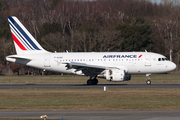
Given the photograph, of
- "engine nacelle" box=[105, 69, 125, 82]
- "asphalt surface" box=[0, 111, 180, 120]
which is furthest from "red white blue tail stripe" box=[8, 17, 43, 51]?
"asphalt surface" box=[0, 111, 180, 120]

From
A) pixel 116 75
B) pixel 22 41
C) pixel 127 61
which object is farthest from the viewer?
pixel 22 41

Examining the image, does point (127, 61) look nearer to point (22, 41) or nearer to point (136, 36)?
point (22, 41)

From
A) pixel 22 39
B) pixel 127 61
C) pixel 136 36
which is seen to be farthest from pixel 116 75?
pixel 136 36

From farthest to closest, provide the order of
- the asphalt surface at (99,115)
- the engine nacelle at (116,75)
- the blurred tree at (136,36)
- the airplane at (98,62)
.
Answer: the blurred tree at (136,36) < the airplane at (98,62) < the engine nacelle at (116,75) < the asphalt surface at (99,115)

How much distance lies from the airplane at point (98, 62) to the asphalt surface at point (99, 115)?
62.9 feet

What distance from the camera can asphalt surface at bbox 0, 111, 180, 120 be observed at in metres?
17.5

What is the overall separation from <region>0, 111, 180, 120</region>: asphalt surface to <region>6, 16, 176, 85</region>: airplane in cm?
1918

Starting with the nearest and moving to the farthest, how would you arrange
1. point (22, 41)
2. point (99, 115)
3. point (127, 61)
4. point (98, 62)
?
point (99, 115) < point (127, 61) < point (98, 62) < point (22, 41)

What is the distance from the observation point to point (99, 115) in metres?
18.4

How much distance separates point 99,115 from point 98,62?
23689 mm

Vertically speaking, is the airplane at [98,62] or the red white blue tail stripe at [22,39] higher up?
the red white blue tail stripe at [22,39]

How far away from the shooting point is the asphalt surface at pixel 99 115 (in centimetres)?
1748

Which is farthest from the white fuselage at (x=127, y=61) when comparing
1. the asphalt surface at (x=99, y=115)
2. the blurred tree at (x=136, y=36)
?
the blurred tree at (x=136, y=36)

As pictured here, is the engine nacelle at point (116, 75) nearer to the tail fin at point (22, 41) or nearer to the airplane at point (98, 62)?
the airplane at point (98, 62)
